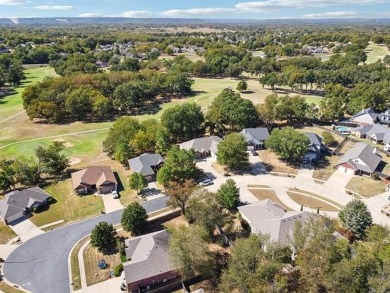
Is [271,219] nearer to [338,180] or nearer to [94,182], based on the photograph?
[338,180]

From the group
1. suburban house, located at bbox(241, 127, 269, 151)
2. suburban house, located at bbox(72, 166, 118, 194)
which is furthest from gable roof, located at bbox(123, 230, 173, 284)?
suburban house, located at bbox(241, 127, 269, 151)

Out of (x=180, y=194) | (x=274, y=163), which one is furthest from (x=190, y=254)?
(x=274, y=163)

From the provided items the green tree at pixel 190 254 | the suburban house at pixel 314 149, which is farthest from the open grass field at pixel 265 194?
the green tree at pixel 190 254

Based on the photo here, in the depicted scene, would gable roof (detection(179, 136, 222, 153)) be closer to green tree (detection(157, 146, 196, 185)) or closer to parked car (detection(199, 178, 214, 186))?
parked car (detection(199, 178, 214, 186))

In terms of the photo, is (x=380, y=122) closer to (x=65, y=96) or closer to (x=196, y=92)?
(x=196, y=92)

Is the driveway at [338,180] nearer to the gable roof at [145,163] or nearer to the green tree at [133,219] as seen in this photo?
the gable roof at [145,163]
